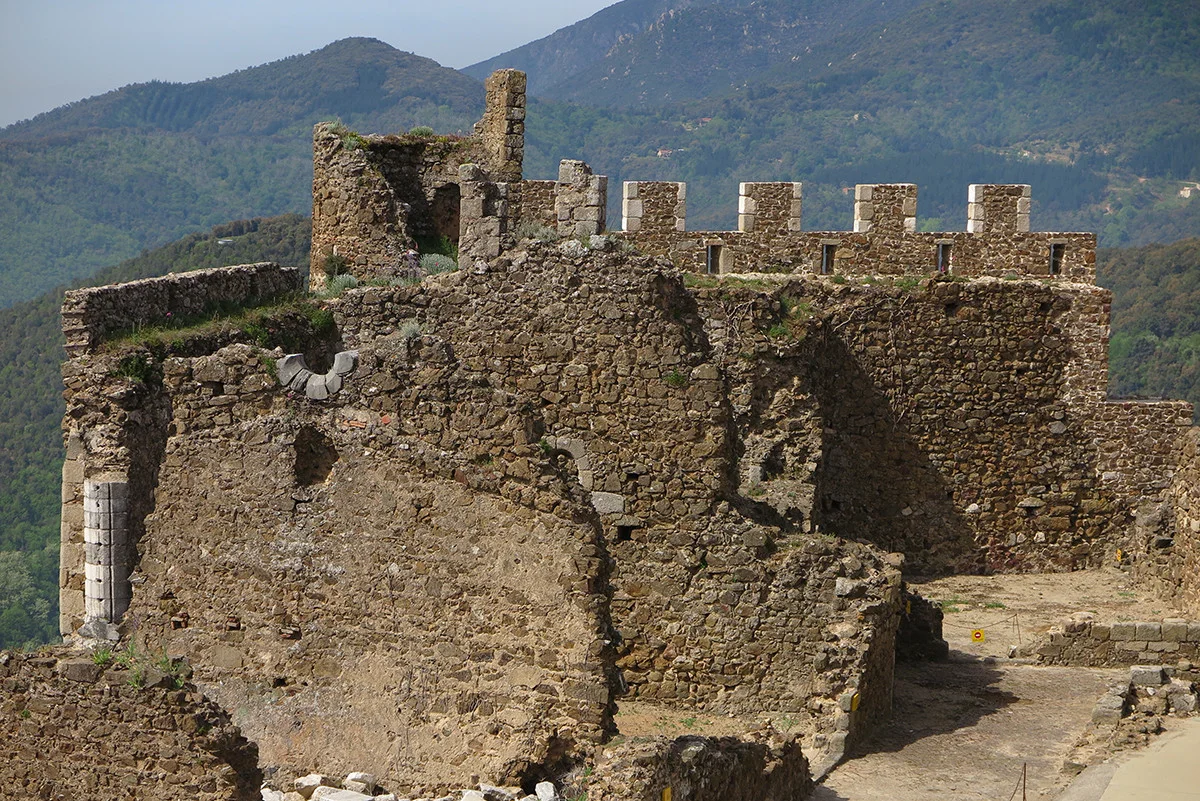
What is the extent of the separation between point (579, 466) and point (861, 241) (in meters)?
11.2

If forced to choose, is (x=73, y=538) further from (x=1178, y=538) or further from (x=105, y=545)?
(x=1178, y=538)

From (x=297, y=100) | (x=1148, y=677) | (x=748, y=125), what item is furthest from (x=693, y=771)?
(x=297, y=100)

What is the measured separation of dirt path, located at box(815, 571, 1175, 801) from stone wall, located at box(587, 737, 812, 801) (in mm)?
1226

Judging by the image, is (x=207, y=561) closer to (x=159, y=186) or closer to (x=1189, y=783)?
(x=1189, y=783)

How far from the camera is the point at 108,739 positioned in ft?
37.8

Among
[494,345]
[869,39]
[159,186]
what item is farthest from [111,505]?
[869,39]

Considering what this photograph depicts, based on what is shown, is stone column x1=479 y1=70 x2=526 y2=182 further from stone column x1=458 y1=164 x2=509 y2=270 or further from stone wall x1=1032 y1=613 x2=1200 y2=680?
stone wall x1=1032 y1=613 x2=1200 y2=680

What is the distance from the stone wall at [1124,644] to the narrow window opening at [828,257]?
7.39 meters

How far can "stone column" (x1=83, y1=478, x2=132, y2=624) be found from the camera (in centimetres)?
1644

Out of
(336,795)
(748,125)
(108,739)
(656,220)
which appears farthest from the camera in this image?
(748,125)

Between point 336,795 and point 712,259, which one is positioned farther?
point 712,259

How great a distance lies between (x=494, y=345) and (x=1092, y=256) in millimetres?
12568

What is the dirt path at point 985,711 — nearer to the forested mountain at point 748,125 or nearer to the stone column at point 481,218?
the stone column at point 481,218

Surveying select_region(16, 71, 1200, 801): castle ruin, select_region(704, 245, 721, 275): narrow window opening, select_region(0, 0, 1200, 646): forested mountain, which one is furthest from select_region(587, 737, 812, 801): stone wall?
select_region(0, 0, 1200, 646): forested mountain
